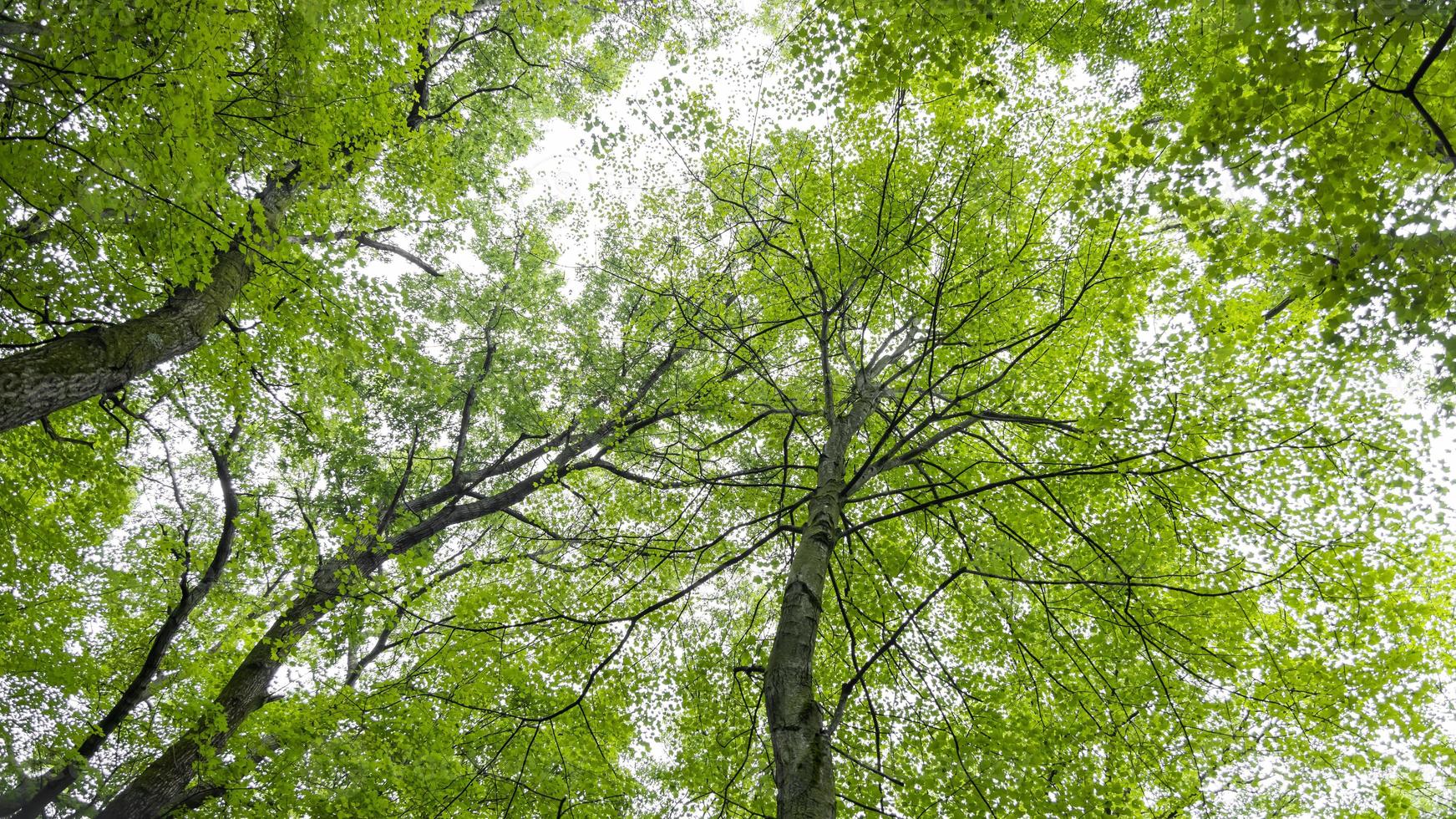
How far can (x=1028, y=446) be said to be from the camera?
6.06 m

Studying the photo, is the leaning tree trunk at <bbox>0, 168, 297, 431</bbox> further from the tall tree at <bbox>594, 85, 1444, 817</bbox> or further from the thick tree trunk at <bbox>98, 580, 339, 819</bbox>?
the tall tree at <bbox>594, 85, 1444, 817</bbox>

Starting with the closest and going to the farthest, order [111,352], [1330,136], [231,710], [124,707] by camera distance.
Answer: [1330,136] < [111,352] < [231,710] < [124,707]

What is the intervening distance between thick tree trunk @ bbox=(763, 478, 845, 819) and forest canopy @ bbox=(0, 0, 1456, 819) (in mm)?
20

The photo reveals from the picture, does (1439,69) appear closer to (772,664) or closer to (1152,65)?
(772,664)

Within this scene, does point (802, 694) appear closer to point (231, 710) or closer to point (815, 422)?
point (815, 422)

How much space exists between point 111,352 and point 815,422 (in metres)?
6.05

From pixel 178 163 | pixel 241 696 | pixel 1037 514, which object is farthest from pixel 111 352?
pixel 1037 514

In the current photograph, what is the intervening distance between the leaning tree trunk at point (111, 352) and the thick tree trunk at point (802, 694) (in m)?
3.98

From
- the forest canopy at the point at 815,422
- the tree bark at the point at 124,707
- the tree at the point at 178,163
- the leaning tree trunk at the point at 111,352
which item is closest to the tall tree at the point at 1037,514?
the forest canopy at the point at 815,422

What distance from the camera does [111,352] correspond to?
433cm

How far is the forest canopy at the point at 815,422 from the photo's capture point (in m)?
3.04

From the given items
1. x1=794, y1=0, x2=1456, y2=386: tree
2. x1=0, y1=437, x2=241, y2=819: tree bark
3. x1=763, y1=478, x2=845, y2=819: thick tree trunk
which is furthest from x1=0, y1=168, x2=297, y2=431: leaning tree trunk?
x1=794, y1=0, x2=1456, y2=386: tree

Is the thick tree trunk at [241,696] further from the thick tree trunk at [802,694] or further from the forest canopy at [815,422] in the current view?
the thick tree trunk at [802,694]

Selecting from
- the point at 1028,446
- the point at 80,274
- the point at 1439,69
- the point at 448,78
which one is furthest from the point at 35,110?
the point at 1028,446
